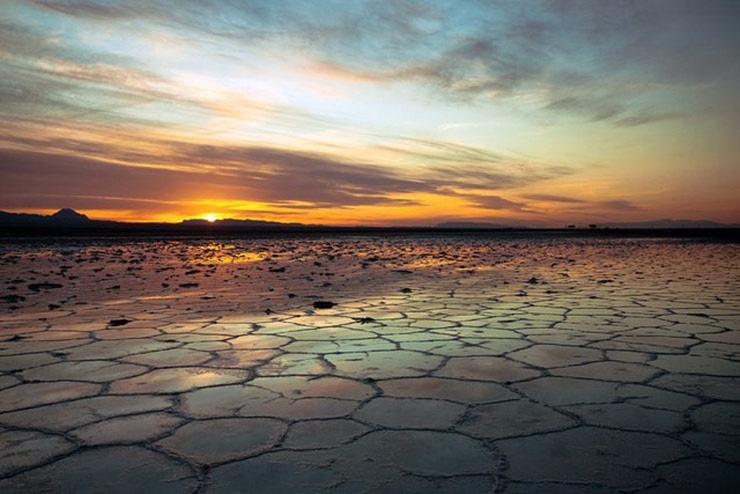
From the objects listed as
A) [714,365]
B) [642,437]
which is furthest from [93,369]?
[714,365]

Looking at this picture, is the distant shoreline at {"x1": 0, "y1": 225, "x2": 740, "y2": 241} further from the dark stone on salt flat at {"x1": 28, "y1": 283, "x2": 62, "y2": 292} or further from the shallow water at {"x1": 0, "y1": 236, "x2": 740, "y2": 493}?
the shallow water at {"x1": 0, "y1": 236, "x2": 740, "y2": 493}

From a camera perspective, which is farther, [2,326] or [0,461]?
[2,326]

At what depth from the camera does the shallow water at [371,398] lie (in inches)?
56.7

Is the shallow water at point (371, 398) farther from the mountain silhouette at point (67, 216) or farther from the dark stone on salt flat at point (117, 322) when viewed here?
the mountain silhouette at point (67, 216)

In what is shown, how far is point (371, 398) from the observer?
2072 millimetres

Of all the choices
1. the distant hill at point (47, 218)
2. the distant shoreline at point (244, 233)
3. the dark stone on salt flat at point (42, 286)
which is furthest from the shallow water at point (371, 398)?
the distant hill at point (47, 218)

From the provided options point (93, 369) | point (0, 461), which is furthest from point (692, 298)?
point (0, 461)

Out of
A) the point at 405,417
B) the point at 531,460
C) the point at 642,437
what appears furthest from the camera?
the point at 405,417

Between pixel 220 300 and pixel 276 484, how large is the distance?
3806 mm

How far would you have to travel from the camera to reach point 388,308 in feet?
14.6

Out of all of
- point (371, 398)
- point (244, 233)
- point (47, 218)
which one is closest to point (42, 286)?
point (371, 398)

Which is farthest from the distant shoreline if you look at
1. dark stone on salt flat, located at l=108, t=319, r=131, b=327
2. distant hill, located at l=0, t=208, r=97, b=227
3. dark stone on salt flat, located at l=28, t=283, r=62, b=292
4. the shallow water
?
distant hill, located at l=0, t=208, r=97, b=227

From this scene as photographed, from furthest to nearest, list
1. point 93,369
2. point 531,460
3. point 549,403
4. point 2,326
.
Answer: point 2,326
point 93,369
point 549,403
point 531,460

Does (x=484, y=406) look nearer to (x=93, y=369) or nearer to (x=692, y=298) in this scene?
(x=93, y=369)
